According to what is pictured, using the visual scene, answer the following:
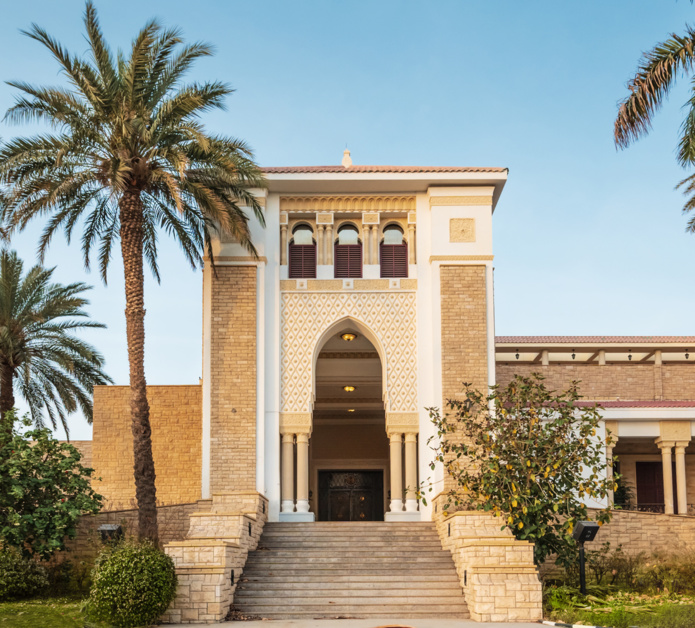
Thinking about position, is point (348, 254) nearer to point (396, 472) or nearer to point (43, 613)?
point (396, 472)

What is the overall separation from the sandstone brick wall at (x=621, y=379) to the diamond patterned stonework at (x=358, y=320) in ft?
22.5

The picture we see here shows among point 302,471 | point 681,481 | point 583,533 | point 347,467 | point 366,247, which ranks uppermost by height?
point 366,247

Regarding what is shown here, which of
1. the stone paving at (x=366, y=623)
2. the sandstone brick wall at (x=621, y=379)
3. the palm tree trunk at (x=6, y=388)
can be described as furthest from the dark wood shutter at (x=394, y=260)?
the stone paving at (x=366, y=623)

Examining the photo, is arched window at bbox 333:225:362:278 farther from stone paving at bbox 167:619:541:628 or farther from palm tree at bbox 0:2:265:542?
stone paving at bbox 167:619:541:628

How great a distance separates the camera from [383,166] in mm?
23875

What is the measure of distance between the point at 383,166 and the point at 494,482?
9.27 metres

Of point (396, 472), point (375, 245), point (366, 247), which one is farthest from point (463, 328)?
point (396, 472)

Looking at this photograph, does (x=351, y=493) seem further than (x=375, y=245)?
Yes

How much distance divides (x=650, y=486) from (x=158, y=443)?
50.3ft

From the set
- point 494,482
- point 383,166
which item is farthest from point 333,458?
point 494,482

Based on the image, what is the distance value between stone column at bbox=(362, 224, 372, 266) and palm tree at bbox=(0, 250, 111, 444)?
7.43 m

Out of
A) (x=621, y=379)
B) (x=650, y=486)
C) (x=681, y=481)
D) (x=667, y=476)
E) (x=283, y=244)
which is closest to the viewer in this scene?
(x=283, y=244)

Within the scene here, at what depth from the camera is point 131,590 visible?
1500 cm

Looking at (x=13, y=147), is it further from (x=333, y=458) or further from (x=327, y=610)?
(x=333, y=458)
